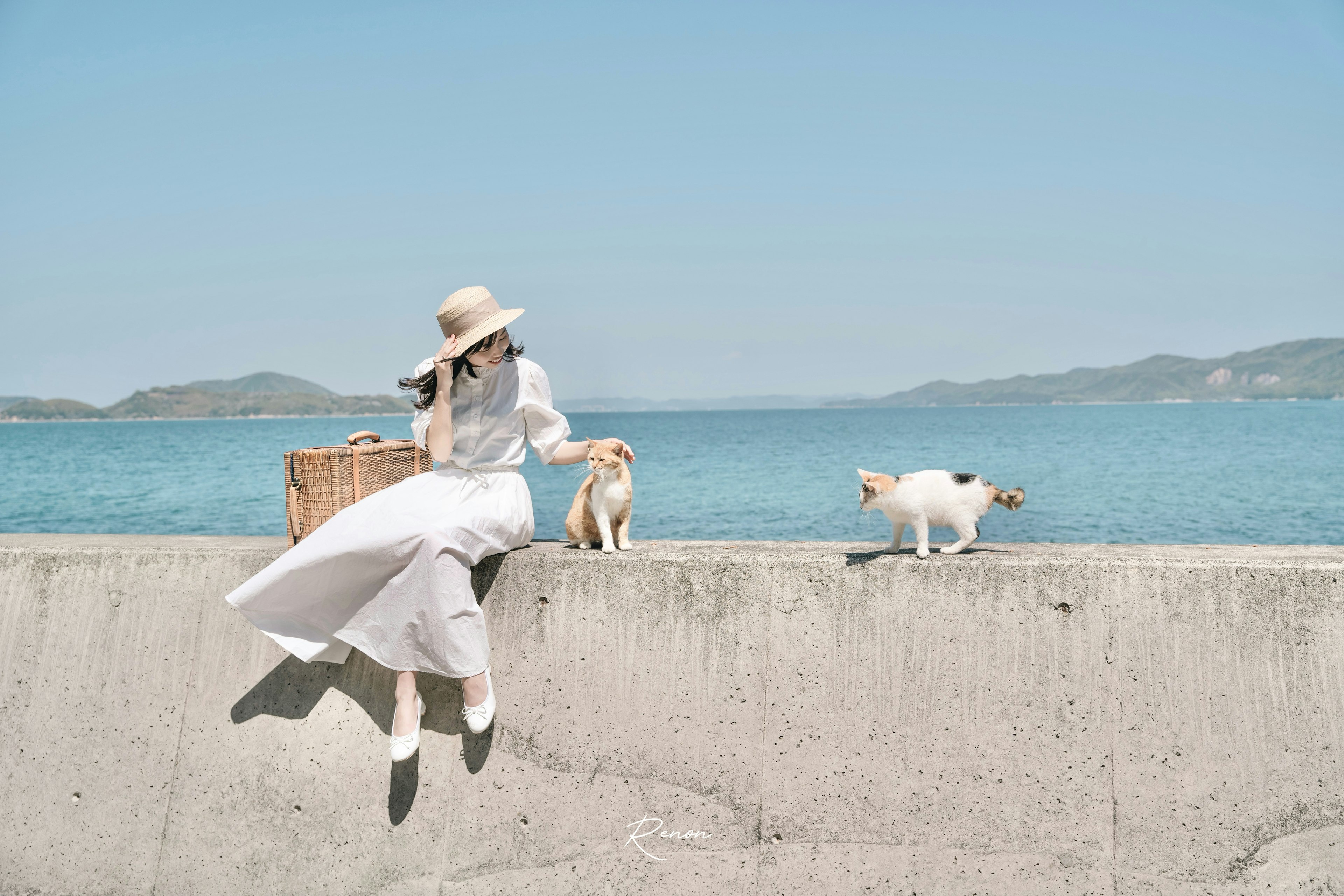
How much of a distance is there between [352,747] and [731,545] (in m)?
1.84

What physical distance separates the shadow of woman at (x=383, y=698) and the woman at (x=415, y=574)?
0.24 feet

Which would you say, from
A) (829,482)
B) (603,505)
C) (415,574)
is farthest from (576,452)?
(829,482)

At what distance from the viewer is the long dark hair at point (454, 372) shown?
3.56 m

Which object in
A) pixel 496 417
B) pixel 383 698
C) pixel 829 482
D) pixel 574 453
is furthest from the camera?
pixel 829 482

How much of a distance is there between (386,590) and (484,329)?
1164 millimetres

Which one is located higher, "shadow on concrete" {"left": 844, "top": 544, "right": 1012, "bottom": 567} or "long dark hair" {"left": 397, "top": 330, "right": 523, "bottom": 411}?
"long dark hair" {"left": 397, "top": 330, "right": 523, "bottom": 411}

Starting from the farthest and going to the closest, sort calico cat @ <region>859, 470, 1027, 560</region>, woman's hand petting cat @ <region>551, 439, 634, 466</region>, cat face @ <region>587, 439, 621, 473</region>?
woman's hand petting cat @ <region>551, 439, 634, 466</region> < cat face @ <region>587, 439, 621, 473</region> < calico cat @ <region>859, 470, 1027, 560</region>

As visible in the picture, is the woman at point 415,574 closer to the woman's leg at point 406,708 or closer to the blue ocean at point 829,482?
the woman's leg at point 406,708

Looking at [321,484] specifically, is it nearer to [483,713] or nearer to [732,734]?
[483,713]

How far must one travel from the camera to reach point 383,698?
338cm

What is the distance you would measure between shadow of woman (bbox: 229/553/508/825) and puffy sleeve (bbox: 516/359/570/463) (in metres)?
0.60

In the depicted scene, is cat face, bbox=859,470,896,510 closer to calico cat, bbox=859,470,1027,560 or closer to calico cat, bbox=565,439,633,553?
calico cat, bbox=859,470,1027,560

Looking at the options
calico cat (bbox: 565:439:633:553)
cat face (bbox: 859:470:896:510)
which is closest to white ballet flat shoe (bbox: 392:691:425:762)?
calico cat (bbox: 565:439:633:553)

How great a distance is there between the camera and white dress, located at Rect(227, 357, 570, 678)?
10.3 feet
